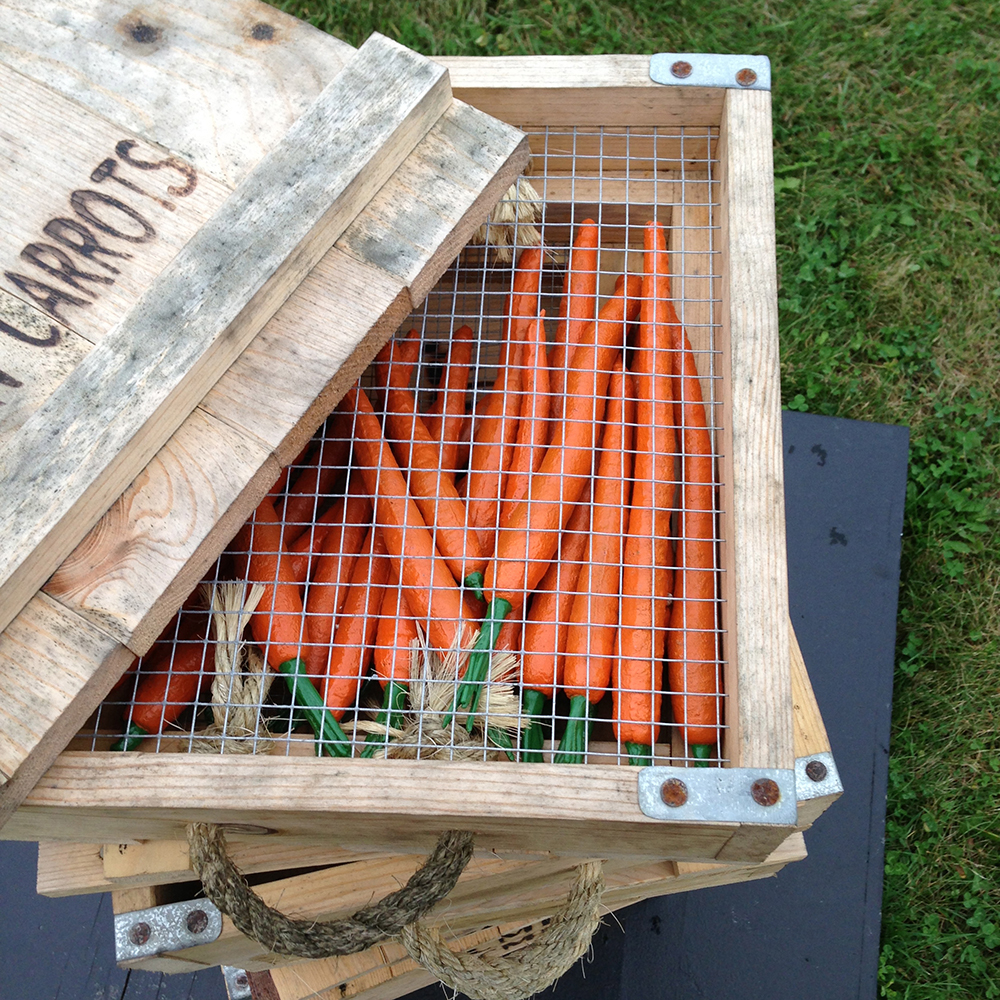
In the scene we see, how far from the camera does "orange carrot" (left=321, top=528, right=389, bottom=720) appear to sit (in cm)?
141

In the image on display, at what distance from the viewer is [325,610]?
148cm

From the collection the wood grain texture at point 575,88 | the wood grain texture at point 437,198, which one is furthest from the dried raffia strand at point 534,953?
the wood grain texture at point 575,88

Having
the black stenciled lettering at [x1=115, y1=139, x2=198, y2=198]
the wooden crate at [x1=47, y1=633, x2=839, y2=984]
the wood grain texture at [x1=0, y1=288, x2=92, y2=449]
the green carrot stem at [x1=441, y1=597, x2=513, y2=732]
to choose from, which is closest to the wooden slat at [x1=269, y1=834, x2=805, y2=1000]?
the wooden crate at [x1=47, y1=633, x2=839, y2=984]

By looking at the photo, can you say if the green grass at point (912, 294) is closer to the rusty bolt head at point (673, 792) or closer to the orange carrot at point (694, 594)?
the orange carrot at point (694, 594)

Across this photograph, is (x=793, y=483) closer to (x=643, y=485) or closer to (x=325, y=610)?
(x=643, y=485)

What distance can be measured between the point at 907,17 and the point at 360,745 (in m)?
3.36

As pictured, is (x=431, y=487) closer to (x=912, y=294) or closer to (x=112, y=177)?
(x=112, y=177)

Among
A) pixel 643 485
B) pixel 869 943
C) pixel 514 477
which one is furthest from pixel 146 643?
pixel 869 943

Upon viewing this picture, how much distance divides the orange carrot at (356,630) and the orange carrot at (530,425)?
0.73 ft

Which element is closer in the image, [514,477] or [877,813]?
[514,477]

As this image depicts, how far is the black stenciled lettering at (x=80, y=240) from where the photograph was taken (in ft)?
4.15

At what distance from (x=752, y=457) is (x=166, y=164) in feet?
3.03

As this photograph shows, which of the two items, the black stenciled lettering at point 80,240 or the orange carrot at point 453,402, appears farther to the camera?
the orange carrot at point 453,402

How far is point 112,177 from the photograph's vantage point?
131 centimetres
